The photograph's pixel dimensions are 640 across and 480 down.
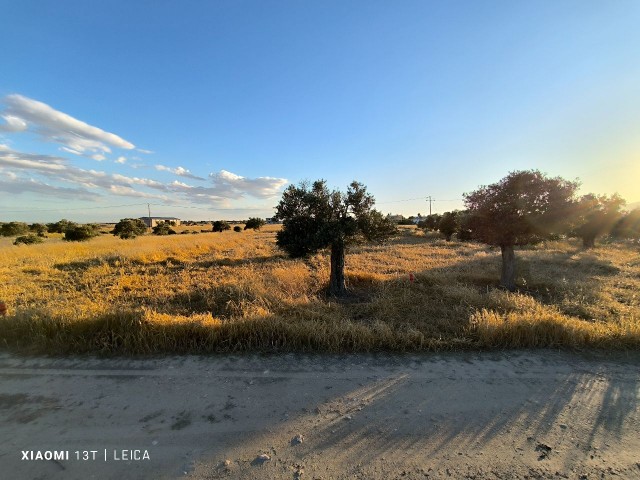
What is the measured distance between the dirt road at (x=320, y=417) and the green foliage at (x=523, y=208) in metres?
7.57

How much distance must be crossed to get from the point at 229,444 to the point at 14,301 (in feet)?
34.8

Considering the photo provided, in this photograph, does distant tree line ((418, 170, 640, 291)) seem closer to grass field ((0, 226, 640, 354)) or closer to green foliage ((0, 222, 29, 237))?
grass field ((0, 226, 640, 354))

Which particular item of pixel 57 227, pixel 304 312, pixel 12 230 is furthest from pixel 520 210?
pixel 57 227

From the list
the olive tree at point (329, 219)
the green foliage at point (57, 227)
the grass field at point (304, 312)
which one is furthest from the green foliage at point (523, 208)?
the green foliage at point (57, 227)

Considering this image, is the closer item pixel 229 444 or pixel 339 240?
pixel 229 444

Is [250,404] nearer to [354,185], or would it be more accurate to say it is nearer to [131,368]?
[131,368]

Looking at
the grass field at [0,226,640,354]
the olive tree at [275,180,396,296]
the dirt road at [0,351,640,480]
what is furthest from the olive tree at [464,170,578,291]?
the dirt road at [0,351,640,480]

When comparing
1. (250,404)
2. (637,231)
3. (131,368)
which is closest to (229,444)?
(250,404)

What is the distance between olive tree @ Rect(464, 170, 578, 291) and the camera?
418 inches

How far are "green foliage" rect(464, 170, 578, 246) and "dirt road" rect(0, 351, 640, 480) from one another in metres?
7.57

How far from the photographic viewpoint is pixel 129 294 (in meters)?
10.1

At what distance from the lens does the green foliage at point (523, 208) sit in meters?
10.6

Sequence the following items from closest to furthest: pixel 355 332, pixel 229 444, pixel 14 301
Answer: pixel 229 444, pixel 355 332, pixel 14 301

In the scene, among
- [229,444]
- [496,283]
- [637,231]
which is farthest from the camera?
[637,231]
